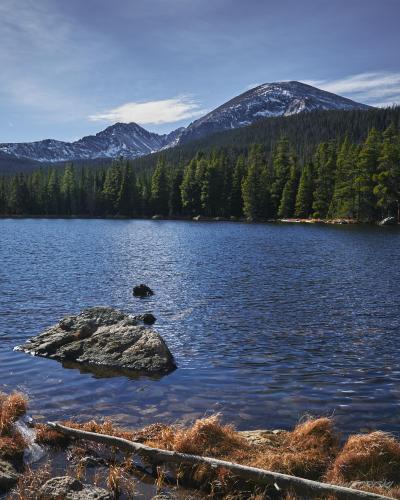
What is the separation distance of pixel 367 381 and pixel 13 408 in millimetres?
11183

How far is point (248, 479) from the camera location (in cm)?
883

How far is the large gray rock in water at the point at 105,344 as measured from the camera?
17562 millimetres

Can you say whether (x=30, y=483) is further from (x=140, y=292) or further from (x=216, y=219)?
(x=216, y=219)

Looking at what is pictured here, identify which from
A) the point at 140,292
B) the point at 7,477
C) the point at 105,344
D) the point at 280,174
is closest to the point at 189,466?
the point at 7,477

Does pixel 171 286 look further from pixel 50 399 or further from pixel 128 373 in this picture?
pixel 50 399

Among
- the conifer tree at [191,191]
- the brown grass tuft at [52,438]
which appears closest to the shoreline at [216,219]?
the conifer tree at [191,191]

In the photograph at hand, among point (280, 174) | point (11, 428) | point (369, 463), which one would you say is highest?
point (280, 174)

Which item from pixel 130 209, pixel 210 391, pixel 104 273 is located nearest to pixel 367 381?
pixel 210 391

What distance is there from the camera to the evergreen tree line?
355 ft

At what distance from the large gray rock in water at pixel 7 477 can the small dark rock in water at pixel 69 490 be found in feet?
2.99

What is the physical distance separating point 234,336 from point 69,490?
13947 millimetres

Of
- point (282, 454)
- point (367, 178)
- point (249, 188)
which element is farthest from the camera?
point (249, 188)

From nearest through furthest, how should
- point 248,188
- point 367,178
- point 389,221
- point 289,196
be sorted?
point 389,221 < point 367,178 < point 289,196 < point 248,188

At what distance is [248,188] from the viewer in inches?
5202
